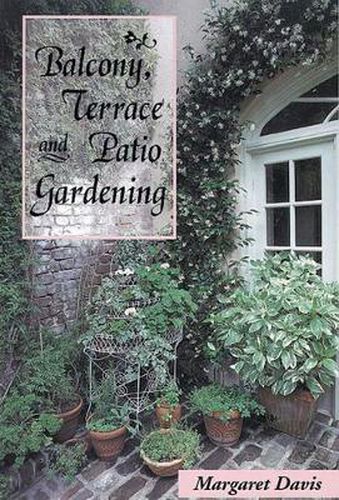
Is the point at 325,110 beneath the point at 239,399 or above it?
above

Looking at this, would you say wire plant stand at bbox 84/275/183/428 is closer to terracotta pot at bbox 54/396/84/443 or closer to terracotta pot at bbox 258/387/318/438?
terracotta pot at bbox 54/396/84/443

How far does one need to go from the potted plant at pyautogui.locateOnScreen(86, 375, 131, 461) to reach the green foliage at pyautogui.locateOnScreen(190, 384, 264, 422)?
0.40m

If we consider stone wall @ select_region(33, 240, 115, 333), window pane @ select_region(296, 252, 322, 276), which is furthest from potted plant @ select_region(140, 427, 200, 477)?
window pane @ select_region(296, 252, 322, 276)

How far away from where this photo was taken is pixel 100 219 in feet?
5.62

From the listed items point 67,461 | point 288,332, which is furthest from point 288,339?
point 67,461

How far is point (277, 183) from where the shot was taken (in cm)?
223

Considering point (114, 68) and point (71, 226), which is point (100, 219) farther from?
point (114, 68)

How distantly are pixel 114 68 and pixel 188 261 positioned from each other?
1.25 meters

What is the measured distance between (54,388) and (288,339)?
1211 millimetres

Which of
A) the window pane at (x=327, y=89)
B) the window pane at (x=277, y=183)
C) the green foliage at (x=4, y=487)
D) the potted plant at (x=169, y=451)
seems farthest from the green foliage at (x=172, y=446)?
the window pane at (x=327, y=89)

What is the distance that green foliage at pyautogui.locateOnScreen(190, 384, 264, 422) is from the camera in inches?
69.5

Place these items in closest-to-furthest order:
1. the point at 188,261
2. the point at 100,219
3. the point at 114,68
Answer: the point at 114,68 → the point at 100,219 → the point at 188,261

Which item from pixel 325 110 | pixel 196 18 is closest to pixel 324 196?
pixel 325 110

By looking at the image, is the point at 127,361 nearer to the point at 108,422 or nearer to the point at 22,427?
the point at 108,422
